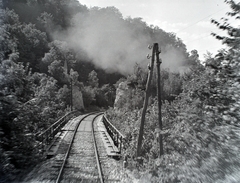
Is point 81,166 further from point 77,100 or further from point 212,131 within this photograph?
point 77,100

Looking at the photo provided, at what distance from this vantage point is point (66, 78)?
177 feet

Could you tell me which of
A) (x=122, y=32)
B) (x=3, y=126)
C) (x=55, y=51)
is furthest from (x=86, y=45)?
(x=3, y=126)

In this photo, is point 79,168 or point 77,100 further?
point 77,100

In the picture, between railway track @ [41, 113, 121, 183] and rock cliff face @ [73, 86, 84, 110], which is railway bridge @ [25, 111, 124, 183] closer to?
railway track @ [41, 113, 121, 183]

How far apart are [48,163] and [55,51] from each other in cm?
5645

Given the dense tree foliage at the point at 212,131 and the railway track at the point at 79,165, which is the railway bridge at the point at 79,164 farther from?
the dense tree foliage at the point at 212,131

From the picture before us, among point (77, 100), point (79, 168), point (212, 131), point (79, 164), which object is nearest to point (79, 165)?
point (79, 164)

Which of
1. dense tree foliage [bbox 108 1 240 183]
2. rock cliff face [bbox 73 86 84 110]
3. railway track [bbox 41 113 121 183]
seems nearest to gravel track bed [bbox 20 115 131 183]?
railway track [bbox 41 113 121 183]

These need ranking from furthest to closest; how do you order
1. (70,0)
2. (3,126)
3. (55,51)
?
(70,0)
(55,51)
(3,126)

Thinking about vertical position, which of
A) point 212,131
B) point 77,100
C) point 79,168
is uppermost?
point 77,100

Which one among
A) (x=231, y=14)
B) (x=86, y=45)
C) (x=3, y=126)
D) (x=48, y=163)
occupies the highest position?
(x=86, y=45)

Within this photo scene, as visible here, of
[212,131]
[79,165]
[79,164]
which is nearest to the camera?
[212,131]

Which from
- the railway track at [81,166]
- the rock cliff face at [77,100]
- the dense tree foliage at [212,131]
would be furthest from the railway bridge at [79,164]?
the rock cliff face at [77,100]

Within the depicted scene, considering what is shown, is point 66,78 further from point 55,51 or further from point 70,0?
point 70,0
